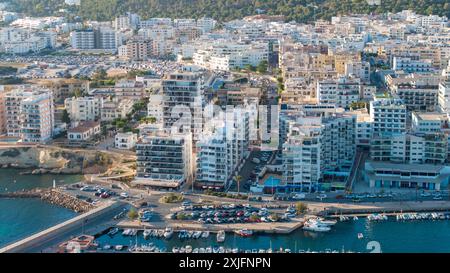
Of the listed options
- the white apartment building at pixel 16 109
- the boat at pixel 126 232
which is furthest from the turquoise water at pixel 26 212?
the white apartment building at pixel 16 109

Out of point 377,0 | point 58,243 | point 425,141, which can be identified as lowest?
point 58,243

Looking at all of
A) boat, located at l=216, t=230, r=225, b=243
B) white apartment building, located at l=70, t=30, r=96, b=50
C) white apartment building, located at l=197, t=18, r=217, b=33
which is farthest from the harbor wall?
white apartment building, located at l=197, t=18, r=217, b=33

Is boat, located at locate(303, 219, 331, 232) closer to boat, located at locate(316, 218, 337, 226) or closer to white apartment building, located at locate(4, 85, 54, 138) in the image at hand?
boat, located at locate(316, 218, 337, 226)

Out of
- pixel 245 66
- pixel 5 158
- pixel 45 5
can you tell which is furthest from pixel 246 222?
pixel 45 5

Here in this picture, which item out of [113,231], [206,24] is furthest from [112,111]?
[206,24]

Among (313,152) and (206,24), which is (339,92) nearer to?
(313,152)

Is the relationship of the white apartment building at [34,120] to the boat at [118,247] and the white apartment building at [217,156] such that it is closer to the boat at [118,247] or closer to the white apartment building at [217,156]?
the white apartment building at [217,156]

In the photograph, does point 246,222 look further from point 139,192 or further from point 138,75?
point 138,75
